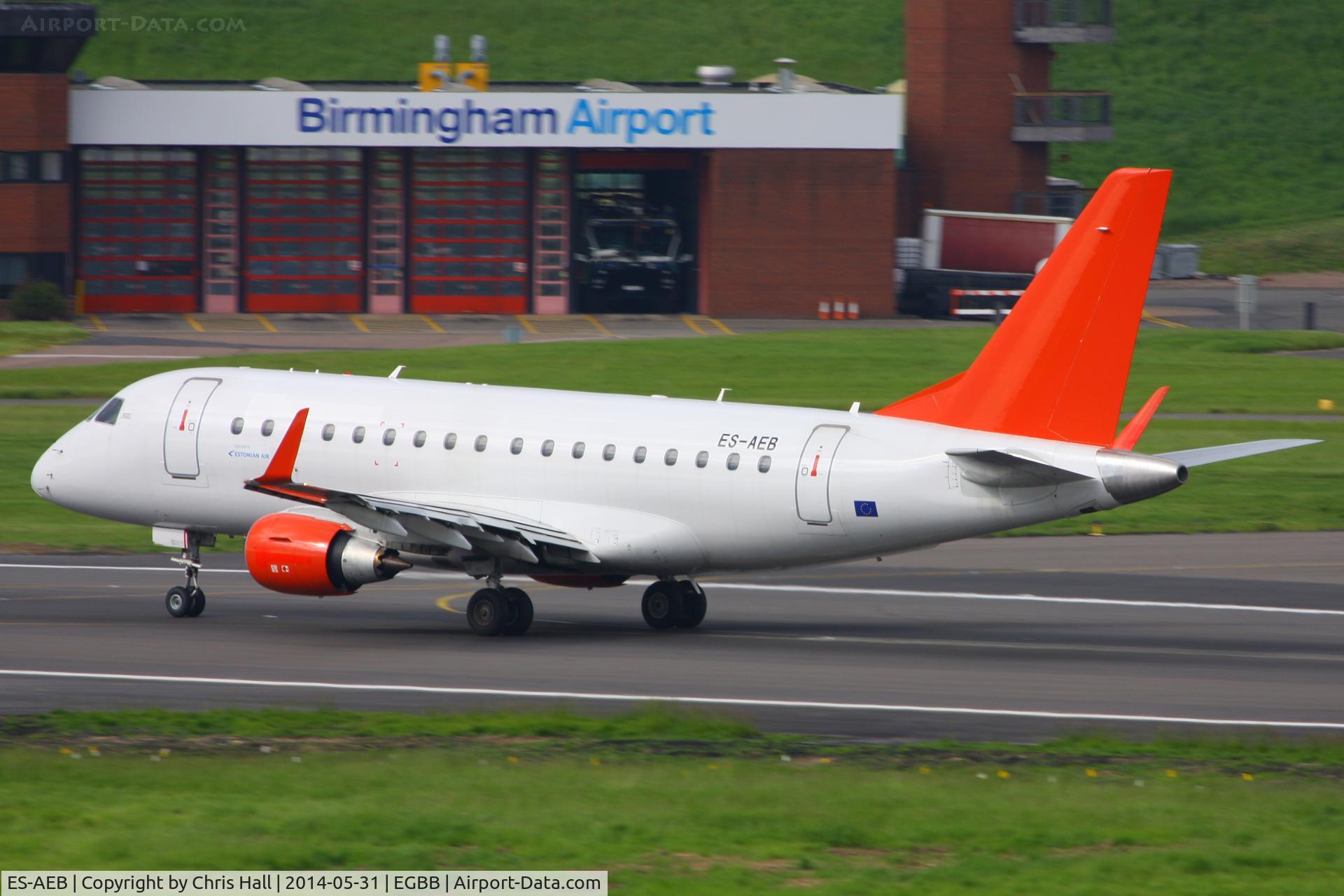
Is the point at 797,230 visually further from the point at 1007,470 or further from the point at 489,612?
the point at 1007,470

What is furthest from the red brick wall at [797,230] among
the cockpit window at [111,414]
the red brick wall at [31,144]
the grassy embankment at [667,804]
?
the grassy embankment at [667,804]

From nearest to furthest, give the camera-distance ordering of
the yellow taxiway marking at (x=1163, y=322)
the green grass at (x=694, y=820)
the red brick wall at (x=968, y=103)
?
Result: 1. the green grass at (x=694, y=820)
2. the yellow taxiway marking at (x=1163, y=322)
3. the red brick wall at (x=968, y=103)

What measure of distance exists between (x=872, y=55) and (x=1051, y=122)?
202 feet

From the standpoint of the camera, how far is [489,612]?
26.9 metres

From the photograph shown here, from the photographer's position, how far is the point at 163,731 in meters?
18.9

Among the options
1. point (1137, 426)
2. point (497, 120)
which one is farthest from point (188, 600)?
point (497, 120)

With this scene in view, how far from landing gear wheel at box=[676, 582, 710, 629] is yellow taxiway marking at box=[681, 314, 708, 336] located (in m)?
45.6

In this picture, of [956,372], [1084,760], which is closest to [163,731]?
[1084,760]

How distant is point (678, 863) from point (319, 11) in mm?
144908

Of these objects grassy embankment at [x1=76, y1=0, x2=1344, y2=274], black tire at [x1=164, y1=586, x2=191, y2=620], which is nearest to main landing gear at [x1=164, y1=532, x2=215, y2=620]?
black tire at [x1=164, y1=586, x2=191, y2=620]

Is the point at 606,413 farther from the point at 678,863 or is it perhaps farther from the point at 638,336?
the point at 638,336

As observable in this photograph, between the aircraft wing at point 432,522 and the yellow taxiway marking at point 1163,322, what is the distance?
5415 cm

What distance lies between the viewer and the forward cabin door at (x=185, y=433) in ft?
96.2

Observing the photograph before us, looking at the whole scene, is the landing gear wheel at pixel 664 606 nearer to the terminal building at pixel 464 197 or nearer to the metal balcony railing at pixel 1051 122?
the terminal building at pixel 464 197
